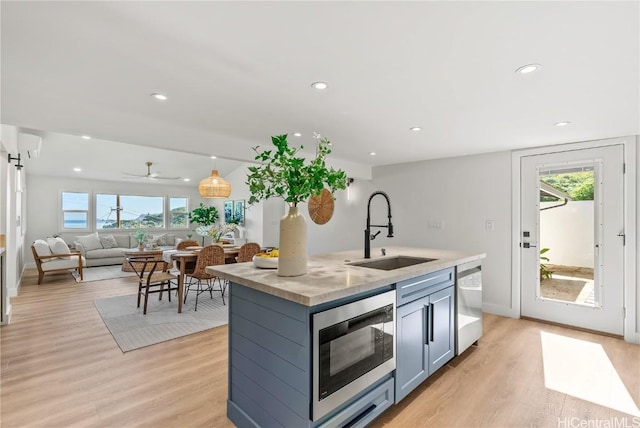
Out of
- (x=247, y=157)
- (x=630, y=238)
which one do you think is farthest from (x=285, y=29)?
(x=630, y=238)

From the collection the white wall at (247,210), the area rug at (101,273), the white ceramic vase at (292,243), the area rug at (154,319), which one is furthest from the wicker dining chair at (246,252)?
the area rug at (101,273)

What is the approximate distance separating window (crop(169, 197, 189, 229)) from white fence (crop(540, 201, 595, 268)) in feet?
30.5

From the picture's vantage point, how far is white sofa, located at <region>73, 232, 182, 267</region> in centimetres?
748

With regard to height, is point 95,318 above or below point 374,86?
below

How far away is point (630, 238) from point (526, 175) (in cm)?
120

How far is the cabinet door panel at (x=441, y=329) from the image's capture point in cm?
238

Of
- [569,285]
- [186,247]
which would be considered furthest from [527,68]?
[186,247]

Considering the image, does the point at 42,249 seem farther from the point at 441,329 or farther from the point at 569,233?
the point at 569,233

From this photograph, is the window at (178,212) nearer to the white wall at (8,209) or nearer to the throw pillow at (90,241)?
the throw pillow at (90,241)

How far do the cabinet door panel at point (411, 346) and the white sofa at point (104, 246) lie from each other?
7708 millimetres

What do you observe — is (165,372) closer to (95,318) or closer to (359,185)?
(95,318)

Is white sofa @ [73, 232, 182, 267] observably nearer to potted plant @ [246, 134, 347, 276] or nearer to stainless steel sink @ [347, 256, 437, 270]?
stainless steel sink @ [347, 256, 437, 270]

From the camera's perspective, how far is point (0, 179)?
3885mm

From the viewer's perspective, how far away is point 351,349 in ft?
5.66
